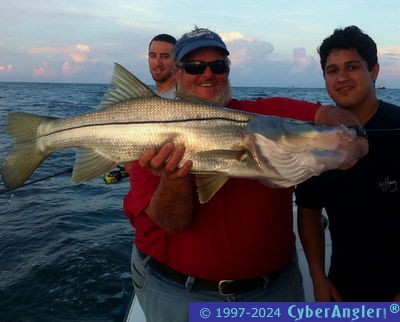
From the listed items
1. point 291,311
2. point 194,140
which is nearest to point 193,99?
point 194,140

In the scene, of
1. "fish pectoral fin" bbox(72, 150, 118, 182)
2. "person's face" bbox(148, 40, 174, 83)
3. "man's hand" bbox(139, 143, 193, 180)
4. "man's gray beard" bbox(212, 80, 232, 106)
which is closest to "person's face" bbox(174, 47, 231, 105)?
"man's gray beard" bbox(212, 80, 232, 106)

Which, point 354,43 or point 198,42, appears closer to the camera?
point 198,42

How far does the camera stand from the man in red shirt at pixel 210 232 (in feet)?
9.16

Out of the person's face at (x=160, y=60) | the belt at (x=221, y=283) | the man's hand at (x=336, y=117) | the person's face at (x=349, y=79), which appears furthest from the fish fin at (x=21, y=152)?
the person's face at (x=160, y=60)

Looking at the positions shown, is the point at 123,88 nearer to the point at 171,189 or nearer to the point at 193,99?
the point at 193,99

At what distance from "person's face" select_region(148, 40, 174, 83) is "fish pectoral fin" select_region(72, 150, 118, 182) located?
3754 mm

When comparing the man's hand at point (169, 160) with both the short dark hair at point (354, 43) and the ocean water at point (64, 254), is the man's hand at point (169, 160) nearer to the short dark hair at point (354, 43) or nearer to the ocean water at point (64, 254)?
the short dark hair at point (354, 43)

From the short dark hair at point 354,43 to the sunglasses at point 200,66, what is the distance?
0.94 meters

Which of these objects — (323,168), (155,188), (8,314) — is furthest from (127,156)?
(8,314)

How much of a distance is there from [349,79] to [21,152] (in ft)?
8.56

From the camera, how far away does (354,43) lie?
333 centimetres

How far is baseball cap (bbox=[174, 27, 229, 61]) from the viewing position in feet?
10.2

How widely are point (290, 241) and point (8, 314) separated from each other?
15.7ft

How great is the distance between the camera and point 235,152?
268 centimetres
